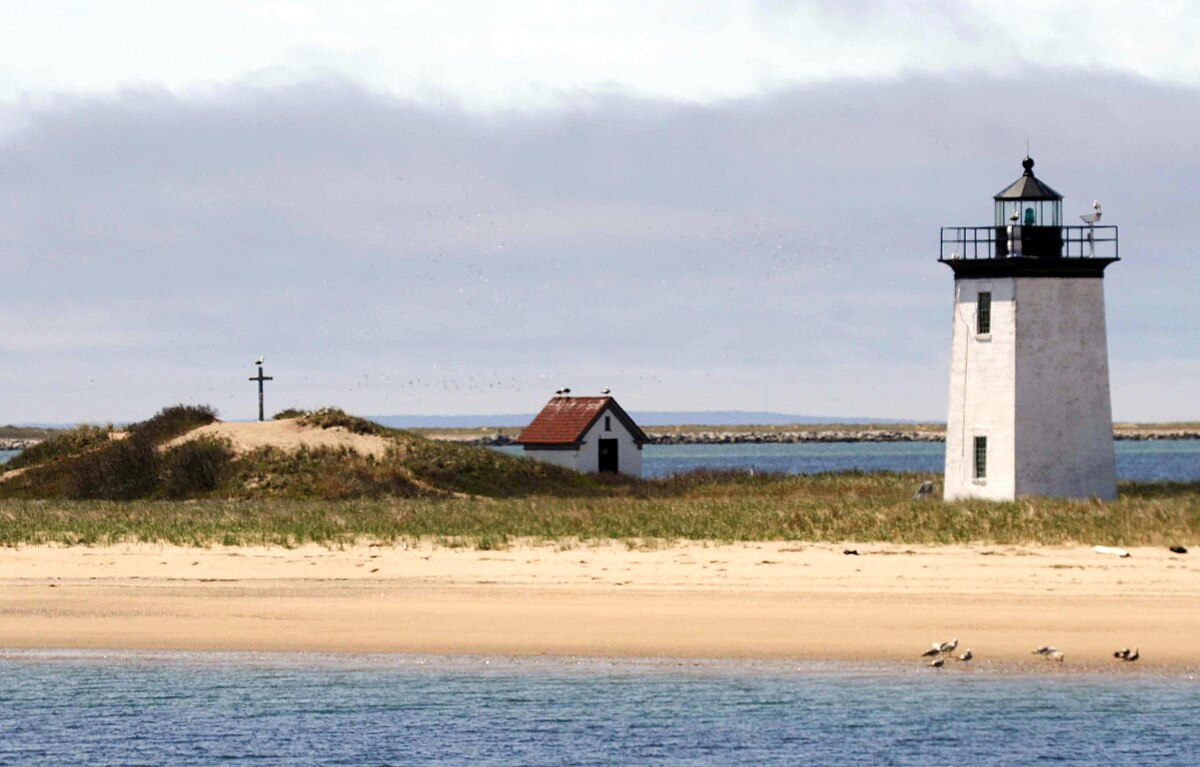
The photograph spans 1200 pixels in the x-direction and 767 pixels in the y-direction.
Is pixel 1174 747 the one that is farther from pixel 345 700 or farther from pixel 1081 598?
pixel 345 700

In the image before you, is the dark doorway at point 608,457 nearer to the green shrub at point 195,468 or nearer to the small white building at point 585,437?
the small white building at point 585,437

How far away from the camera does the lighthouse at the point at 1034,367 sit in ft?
130

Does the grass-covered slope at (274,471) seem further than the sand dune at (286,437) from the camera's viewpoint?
No

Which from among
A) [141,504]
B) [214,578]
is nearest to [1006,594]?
[214,578]

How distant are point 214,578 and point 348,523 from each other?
690 cm

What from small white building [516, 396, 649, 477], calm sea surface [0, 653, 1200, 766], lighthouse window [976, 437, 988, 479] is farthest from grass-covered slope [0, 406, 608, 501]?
calm sea surface [0, 653, 1200, 766]

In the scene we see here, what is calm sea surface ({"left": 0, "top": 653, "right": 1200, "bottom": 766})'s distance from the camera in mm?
16891

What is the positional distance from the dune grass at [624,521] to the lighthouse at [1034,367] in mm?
1420

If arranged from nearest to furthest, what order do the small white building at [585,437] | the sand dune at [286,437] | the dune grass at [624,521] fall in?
the dune grass at [624,521], the sand dune at [286,437], the small white building at [585,437]

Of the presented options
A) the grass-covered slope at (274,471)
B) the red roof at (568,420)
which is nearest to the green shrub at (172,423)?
the grass-covered slope at (274,471)

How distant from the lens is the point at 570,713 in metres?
18.5

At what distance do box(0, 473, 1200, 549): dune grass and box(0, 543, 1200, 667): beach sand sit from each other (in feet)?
4.20

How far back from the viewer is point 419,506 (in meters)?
39.4

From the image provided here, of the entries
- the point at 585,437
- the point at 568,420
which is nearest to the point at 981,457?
the point at 585,437
